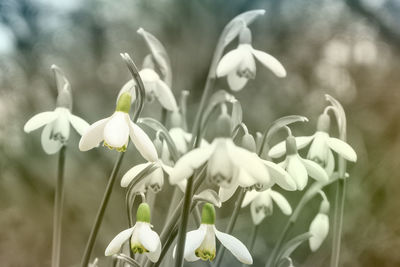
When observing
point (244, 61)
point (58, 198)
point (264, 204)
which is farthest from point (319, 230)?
point (58, 198)

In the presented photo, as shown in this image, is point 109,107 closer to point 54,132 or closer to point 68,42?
point 68,42

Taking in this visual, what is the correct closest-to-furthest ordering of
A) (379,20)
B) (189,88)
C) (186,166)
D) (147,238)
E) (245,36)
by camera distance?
(186,166), (147,238), (245,36), (379,20), (189,88)

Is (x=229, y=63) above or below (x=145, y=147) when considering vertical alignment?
above

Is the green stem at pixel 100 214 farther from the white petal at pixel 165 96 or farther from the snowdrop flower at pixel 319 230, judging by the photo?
the snowdrop flower at pixel 319 230

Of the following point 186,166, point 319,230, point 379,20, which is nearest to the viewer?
point 186,166

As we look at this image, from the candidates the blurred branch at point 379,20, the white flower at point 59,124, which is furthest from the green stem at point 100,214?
the blurred branch at point 379,20

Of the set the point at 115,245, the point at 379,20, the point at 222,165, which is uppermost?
the point at 379,20

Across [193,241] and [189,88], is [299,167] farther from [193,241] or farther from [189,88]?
[189,88]

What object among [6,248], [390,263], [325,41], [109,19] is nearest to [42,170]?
[6,248]
